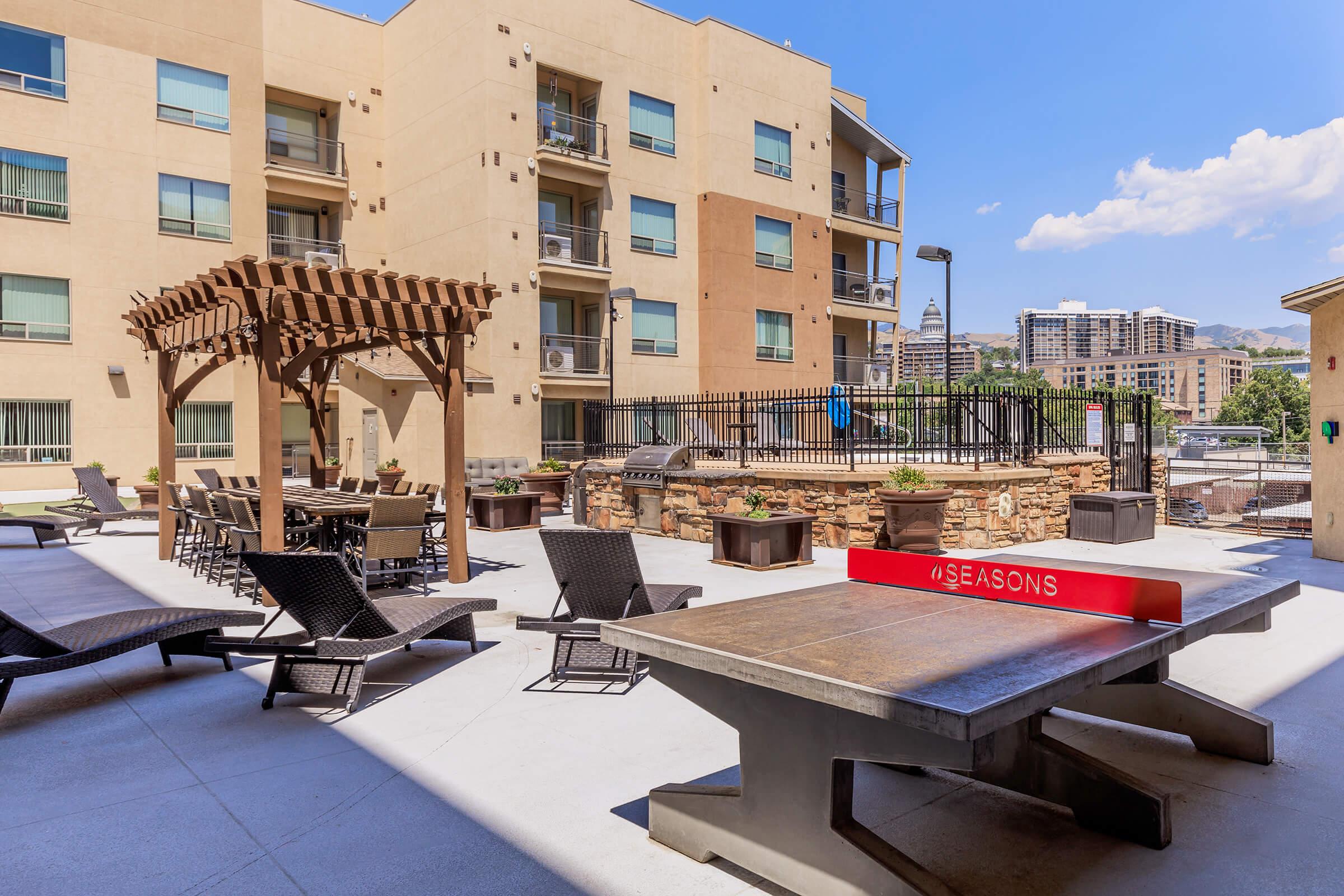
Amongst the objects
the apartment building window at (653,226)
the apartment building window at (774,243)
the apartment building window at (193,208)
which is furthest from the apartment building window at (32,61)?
the apartment building window at (774,243)

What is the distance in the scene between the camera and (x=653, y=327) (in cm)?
2605

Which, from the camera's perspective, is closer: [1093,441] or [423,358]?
[423,358]

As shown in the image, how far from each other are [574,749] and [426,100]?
24054 millimetres

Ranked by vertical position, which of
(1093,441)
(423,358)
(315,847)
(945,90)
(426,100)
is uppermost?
(945,90)

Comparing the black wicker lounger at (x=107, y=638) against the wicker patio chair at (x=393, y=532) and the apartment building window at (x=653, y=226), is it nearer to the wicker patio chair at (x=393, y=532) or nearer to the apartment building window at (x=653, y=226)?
the wicker patio chair at (x=393, y=532)

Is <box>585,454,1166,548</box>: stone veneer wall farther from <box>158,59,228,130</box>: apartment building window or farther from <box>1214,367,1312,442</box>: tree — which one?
<box>1214,367,1312,442</box>: tree

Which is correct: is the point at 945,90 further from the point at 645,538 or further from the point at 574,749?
the point at 574,749

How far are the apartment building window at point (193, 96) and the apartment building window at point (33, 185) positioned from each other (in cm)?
316

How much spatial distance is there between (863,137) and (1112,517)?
2225cm

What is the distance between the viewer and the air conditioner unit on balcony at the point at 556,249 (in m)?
23.4

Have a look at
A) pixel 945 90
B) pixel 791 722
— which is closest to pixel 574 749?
pixel 791 722

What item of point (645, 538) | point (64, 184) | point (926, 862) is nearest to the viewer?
point (926, 862)

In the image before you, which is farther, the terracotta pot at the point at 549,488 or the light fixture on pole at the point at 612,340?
the light fixture on pole at the point at 612,340

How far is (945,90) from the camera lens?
50156mm
